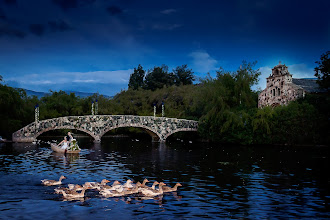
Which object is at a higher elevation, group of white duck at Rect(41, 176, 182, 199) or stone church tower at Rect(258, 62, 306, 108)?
stone church tower at Rect(258, 62, 306, 108)

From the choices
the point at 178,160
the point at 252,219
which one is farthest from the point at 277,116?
the point at 252,219

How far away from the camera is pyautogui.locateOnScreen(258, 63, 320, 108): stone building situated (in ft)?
177

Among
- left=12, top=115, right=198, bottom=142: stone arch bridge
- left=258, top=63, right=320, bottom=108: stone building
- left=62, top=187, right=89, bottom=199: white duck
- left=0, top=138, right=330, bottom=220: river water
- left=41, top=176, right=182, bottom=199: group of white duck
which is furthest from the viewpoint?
left=258, top=63, right=320, bottom=108: stone building

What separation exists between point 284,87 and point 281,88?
0.81 meters

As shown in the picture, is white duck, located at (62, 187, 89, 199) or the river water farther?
white duck, located at (62, 187, 89, 199)

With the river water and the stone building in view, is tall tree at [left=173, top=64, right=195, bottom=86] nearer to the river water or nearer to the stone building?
the stone building

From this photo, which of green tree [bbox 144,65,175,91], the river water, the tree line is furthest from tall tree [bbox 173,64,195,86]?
the river water

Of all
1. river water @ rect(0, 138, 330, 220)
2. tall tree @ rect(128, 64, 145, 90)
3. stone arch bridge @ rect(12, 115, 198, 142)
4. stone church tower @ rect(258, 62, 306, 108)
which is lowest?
river water @ rect(0, 138, 330, 220)

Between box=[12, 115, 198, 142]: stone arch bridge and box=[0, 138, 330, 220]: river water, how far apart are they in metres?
15.1

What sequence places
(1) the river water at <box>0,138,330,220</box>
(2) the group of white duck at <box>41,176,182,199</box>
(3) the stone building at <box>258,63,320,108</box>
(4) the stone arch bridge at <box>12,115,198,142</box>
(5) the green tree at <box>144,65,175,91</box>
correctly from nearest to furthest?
(1) the river water at <box>0,138,330,220</box> → (2) the group of white duck at <box>41,176,182,199</box> → (4) the stone arch bridge at <box>12,115,198,142</box> → (3) the stone building at <box>258,63,320,108</box> → (5) the green tree at <box>144,65,175,91</box>

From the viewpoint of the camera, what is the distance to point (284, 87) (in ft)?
183

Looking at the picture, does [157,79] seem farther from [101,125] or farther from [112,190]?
[112,190]

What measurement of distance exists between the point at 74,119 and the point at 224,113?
62.6 ft

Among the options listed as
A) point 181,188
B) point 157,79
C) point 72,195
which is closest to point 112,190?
point 72,195
